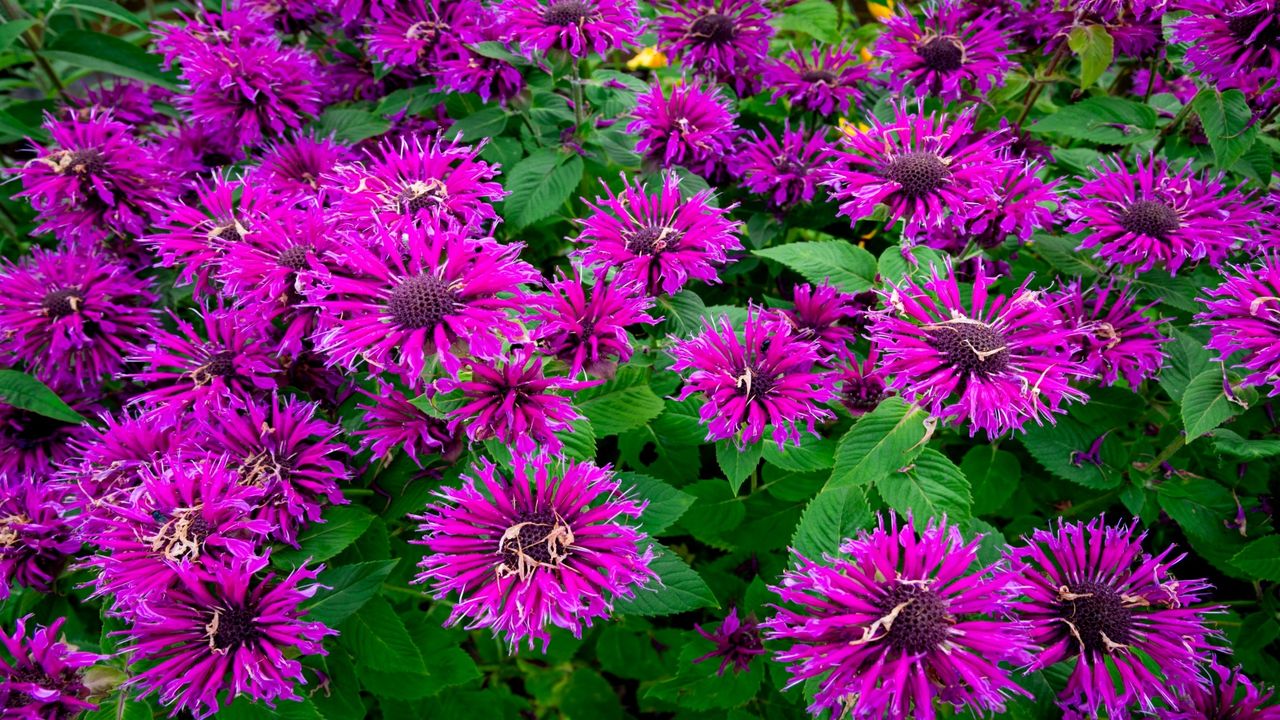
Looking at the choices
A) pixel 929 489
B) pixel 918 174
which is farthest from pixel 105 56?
pixel 929 489

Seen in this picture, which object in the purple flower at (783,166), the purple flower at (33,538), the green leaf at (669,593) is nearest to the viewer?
the green leaf at (669,593)

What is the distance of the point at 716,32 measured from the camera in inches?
80.8

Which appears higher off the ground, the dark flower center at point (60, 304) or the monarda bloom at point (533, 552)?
the monarda bloom at point (533, 552)

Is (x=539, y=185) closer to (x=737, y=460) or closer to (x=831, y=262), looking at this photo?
(x=831, y=262)

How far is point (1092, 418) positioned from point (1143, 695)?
28.5 inches

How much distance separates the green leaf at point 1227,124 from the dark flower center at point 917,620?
1210 millimetres

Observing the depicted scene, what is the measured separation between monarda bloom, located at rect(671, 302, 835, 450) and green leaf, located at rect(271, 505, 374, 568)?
0.62m

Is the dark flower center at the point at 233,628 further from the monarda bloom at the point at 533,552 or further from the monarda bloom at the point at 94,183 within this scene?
the monarda bloom at the point at 94,183

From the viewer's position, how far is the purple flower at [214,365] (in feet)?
4.78

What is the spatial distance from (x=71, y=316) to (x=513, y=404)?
3.66 ft

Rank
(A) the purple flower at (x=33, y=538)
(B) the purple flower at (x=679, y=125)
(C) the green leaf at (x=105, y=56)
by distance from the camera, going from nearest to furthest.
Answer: (A) the purple flower at (x=33, y=538) → (B) the purple flower at (x=679, y=125) → (C) the green leaf at (x=105, y=56)

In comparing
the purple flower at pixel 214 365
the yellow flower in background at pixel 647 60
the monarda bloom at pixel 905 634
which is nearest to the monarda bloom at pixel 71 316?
the purple flower at pixel 214 365

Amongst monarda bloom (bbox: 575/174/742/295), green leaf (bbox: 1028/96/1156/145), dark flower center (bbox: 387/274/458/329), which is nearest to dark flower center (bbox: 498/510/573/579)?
dark flower center (bbox: 387/274/458/329)

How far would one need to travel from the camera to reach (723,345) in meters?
1.39
